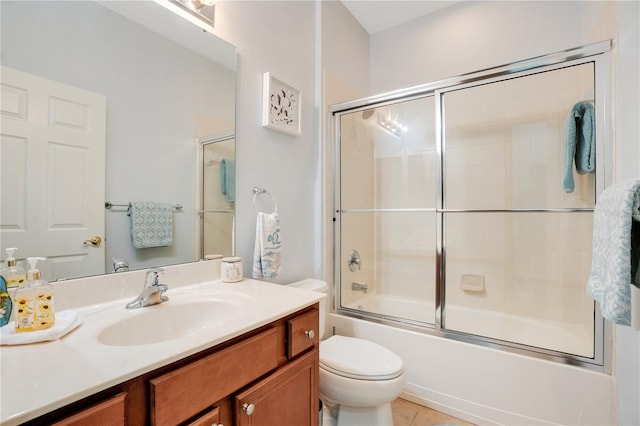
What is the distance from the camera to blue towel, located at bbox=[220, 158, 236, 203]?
4.51ft

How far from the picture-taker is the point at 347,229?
2184 millimetres

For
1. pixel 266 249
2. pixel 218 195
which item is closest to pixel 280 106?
pixel 218 195

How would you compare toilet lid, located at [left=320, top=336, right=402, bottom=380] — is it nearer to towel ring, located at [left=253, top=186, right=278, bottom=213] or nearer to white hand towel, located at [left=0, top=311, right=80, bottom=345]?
towel ring, located at [left=253, top=186, right=278, bottom=213]

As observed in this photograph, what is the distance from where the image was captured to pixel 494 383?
4.98 ft

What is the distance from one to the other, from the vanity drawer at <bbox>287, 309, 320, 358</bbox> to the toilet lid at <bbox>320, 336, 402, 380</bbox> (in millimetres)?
321

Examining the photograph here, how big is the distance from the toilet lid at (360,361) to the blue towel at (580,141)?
1368 mm

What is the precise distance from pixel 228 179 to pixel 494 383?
5.59ft

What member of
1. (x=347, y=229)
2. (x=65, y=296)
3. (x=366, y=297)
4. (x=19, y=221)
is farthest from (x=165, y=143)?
(x=366, y=297)

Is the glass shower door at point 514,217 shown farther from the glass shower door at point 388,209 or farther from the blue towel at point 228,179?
the blue towel at point 228,179

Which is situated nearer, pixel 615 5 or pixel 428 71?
pixel 615 5

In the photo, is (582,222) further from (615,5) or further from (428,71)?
(428,71)

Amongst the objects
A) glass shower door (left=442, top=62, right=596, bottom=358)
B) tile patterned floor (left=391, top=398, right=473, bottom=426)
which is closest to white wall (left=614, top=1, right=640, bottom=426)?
glass shower door (left=442, top=62, right=596, bottom=358)

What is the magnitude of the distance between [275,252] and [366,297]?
113 centimetres

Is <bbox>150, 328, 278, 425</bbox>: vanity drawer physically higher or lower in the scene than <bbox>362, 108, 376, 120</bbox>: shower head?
lower
